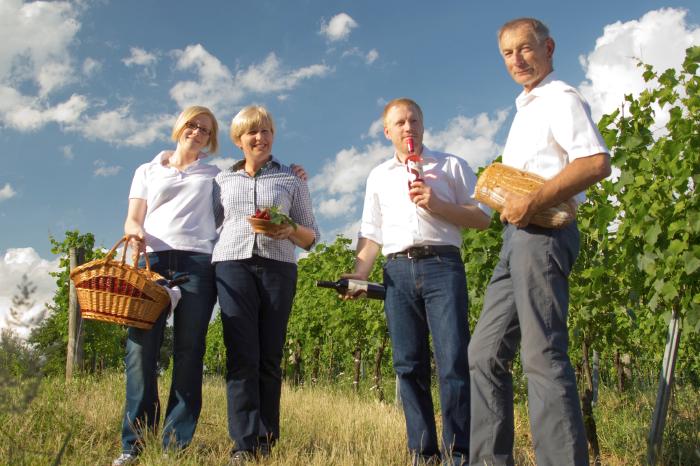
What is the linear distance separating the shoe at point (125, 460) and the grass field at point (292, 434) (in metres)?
0.08

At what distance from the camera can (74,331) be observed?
911cm

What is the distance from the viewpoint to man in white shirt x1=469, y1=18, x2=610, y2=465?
2211mm

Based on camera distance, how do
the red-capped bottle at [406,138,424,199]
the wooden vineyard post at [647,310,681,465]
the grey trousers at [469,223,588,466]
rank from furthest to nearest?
the wooden vineyard post at [647,310,681,465] < the red-capped bottle at [406,138,424,199] < the grey trousers at [469,223,588,466]

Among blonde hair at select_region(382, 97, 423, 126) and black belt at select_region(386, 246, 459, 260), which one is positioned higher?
blonde hair at select_region(382, 97, 423, 126)

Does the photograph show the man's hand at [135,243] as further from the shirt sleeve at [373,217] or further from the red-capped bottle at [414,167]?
the red-capped bottle at [414,167]

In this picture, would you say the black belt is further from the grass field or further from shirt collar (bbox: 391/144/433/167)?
the grass field

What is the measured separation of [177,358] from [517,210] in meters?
2.01

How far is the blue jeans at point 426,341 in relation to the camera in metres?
3.00

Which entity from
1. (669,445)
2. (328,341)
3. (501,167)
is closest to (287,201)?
(501,167)

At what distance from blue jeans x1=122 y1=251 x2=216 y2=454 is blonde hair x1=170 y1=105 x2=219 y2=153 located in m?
0.70

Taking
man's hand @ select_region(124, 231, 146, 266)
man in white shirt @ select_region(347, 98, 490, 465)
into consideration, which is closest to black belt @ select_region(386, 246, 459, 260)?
man in white shirt @ select_region(347, 98, 490, 465)

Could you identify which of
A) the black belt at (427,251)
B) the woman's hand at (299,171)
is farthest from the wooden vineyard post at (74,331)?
the black belt at (427,251)

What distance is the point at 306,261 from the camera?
41.7ft

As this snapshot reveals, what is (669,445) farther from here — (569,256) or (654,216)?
(569,256)
